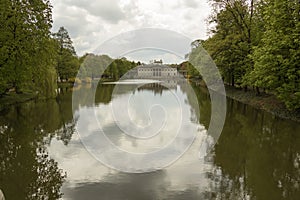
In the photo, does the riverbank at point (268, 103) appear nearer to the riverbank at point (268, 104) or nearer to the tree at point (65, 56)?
the riverbank at point (268, 104)

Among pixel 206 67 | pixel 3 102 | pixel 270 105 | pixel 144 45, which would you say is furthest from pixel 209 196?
pixel 206 67

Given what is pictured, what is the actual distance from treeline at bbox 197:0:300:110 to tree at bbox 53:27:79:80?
33.2 m

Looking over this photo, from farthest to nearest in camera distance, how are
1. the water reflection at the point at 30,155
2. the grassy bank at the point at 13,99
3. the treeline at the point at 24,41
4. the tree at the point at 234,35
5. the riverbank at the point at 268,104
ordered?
1. the tree at the point at 234,35
2. the grassy bank at the point at 13,99
3. the treeline at the point at 24,41
4. the riverbank at the point at 268,104
5. the water reflection at the point at 30,155

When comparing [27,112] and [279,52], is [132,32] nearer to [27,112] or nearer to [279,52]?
[279,52]

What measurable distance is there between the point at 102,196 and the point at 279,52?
1781cm

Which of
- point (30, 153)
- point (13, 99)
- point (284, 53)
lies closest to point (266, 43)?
point (284, 53)

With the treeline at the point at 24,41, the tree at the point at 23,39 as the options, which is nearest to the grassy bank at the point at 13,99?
the treeline at the point at 24,41

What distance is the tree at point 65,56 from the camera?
5722cm

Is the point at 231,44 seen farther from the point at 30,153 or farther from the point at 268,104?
the point at 30,153

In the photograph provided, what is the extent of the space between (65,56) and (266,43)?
44103mm

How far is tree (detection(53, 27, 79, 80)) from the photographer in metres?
57.2

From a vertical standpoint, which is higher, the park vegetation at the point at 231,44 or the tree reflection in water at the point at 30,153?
the park vegetation at the point at 231,44

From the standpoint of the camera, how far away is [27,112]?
77.4 ft

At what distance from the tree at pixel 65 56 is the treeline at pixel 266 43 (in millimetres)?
33238
